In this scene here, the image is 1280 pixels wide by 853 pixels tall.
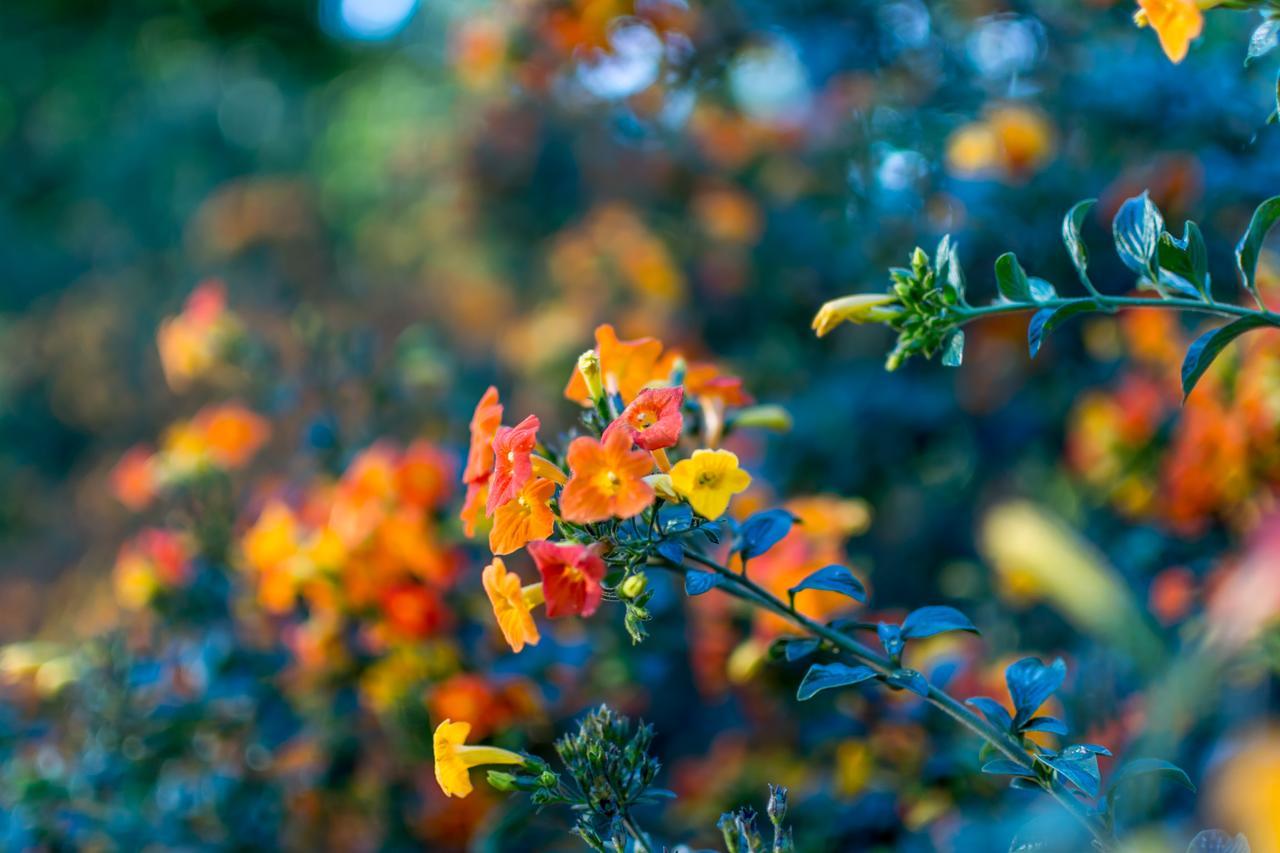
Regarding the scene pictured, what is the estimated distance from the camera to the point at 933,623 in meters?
1.08

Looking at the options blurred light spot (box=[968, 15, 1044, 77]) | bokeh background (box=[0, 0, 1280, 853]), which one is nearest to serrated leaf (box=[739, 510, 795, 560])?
bokeh background (box=[0, 0, 1280, 853])

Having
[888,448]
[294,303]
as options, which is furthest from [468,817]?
[294,303]

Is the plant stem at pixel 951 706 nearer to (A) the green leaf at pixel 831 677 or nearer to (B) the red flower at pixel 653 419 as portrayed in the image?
(A) the green leaf at pixel 831 677

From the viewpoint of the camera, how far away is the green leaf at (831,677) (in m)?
1.00

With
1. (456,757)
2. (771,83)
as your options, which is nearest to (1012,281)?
(456,757)

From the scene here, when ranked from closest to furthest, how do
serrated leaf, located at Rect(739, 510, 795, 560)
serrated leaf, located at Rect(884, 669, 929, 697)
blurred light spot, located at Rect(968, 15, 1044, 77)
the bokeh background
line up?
serrated leaf, located at Rect(884, 669, 929, 697)
serrated leaf, located at Rect(739, 510, 795, 560)
the bokeh background
blurred light spot, located at Rect(968, 15, 1044, 77)

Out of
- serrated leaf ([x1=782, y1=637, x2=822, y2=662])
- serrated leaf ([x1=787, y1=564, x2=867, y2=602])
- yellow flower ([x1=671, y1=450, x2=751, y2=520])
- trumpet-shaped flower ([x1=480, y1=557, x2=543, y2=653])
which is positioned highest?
yellow flower ([x1=671, y1=450, x2=751, y2=520])

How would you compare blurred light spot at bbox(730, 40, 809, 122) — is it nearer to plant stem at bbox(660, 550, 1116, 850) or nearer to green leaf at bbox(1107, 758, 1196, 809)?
plant stem at bbox(660, 550, 1116, 850)

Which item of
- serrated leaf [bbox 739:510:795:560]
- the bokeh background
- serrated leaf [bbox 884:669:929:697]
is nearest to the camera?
serrated leaf [bbox 884:669:929:697]

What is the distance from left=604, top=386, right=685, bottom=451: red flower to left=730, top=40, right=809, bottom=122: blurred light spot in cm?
234

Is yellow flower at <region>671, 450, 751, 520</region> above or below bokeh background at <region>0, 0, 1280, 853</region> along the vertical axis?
above

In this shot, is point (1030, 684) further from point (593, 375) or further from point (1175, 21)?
point (1175, 21)

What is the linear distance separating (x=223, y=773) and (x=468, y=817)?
440 mm

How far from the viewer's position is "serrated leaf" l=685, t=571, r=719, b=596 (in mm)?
998
